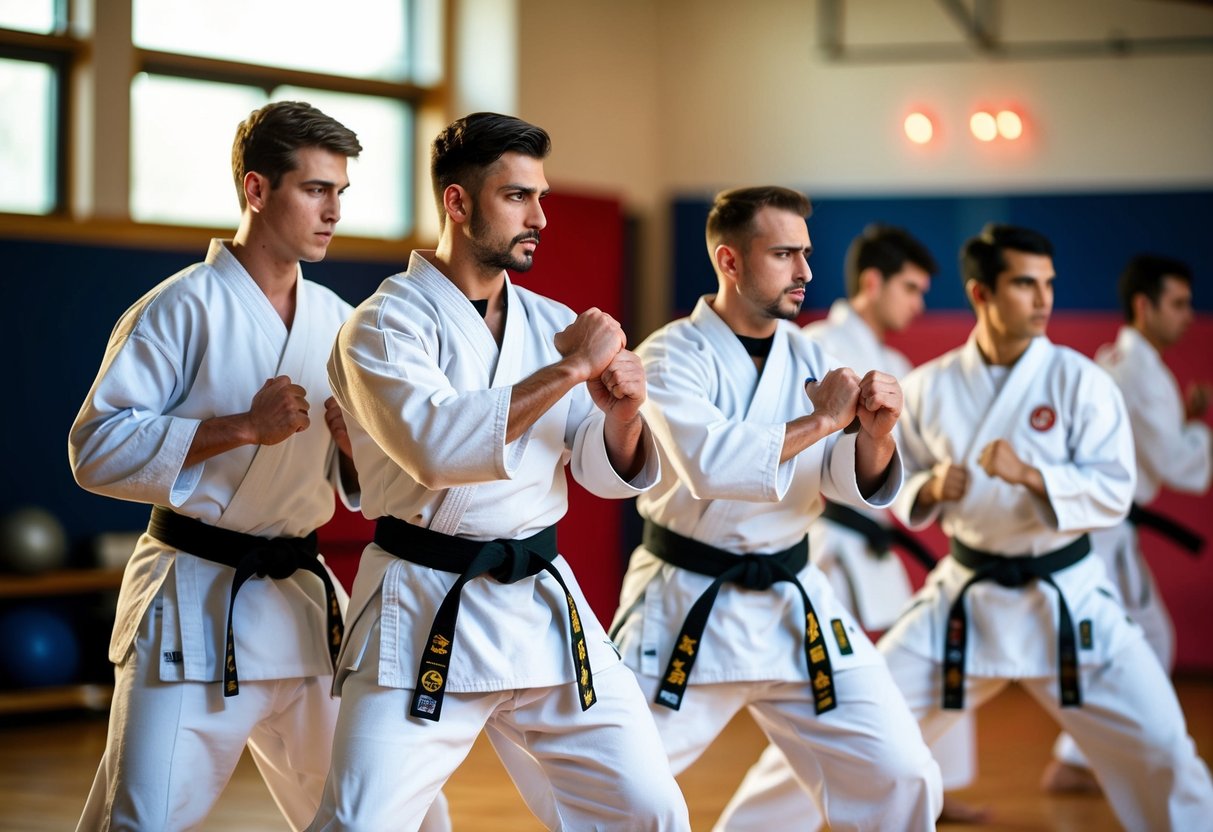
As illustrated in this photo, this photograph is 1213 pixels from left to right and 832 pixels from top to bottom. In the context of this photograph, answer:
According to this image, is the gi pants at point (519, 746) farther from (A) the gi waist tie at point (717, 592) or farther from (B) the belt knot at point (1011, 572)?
(B) the belt knot at point (1011, 572)

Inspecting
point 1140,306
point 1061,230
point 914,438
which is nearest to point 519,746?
point 914,438

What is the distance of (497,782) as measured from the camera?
15.3 feet

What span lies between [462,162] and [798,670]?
1152mm

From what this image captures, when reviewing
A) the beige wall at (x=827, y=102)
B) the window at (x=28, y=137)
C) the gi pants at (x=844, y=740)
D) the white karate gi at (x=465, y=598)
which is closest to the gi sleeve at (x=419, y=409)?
the white karate gi at (x=465, y=598)

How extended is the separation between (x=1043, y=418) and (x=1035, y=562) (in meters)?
0.34

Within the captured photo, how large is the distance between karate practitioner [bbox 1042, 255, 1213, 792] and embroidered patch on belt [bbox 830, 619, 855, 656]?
2132 mm

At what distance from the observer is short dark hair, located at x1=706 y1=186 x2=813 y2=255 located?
3.08m

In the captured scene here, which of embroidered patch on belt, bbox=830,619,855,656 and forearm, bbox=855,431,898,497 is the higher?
forearm, bbox=855,431,898,497

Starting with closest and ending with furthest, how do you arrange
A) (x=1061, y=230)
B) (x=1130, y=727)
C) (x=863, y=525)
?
(x=1130, y=727), (x=863, y=525), (x=1061, y=230)

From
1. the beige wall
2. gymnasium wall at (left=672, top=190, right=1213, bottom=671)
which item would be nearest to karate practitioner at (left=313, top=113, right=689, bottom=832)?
the beige wall

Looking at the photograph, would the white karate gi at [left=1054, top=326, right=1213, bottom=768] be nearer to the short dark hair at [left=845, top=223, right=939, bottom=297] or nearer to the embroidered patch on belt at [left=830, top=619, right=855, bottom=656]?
the short dark hair at [left=845, top=223, right=939, bottom=297]

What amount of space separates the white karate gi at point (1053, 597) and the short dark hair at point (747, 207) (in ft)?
2.69

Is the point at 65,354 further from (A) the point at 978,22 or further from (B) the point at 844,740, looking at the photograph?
(A) the point at 978,22

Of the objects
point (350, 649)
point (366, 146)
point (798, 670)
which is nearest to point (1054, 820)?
point (798, 670)
